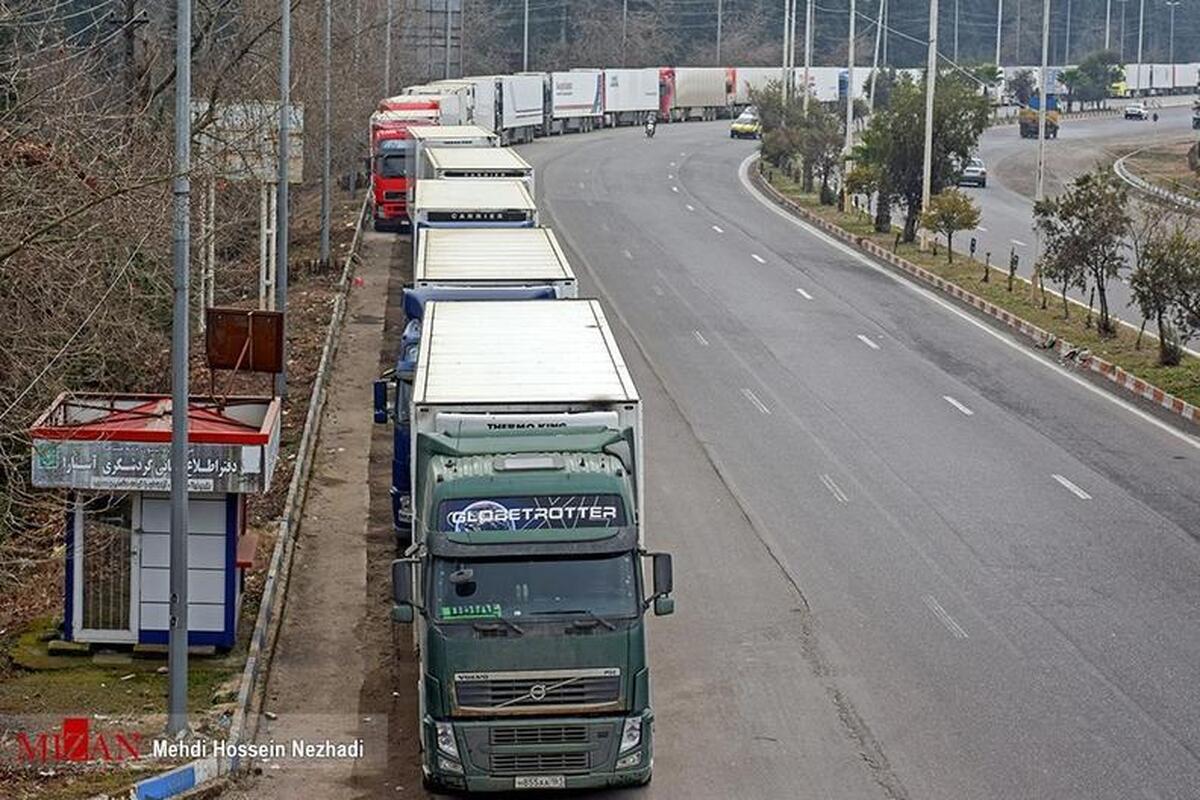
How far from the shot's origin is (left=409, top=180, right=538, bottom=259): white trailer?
3309 centimetres

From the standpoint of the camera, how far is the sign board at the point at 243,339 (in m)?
23.1

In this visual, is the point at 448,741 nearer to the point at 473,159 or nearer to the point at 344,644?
A: the point at 344,644

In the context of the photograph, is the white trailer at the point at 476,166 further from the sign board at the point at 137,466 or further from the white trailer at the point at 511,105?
the white trailer at the point at 511,105

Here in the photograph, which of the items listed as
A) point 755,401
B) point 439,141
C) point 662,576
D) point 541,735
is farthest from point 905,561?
point 439,141

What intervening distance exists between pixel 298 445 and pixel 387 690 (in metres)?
10.4

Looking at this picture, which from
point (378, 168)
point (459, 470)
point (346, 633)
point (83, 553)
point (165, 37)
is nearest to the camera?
point (459, 470)

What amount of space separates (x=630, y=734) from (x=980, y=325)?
26.5m

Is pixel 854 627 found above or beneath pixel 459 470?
beneath

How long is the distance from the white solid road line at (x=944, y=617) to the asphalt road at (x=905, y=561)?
36 millimetres

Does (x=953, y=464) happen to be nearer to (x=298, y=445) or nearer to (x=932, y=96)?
(x=298, y=445)

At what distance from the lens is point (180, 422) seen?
15836 millimetres

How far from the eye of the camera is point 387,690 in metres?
17.4

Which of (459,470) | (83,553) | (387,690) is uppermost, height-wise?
(459,470)

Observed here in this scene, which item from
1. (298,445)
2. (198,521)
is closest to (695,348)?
(298,445)
